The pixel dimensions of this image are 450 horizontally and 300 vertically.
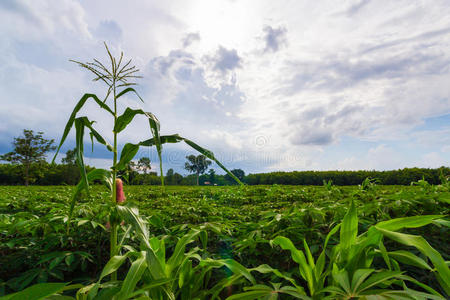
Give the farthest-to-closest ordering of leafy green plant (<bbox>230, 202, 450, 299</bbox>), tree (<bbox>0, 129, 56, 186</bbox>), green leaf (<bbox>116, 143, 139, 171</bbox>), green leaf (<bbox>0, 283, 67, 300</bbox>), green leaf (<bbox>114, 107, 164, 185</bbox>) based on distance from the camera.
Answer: tree (<bbox>0, 129, 56, 186</bbox>) < green leaf (<bbox>116, 143, 139, 171</bbox>) < green leaf (<bbox>114, 107, 164, 185</bbox>) < leafy green plant (<bbox>230, 202, 450, 299</bbox>) < green leaf (<bbox>0, 283, 67, 300</bbox>)

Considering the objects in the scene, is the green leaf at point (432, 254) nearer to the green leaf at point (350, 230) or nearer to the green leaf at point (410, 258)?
the green leaf at point (410, 258)

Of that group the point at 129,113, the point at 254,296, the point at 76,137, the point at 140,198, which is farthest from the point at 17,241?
the point at 140,198

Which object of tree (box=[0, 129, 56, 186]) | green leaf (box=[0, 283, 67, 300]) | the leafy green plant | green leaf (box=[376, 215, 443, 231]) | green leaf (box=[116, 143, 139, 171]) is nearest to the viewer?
green leaf (box=[0, 283, 67, 300])

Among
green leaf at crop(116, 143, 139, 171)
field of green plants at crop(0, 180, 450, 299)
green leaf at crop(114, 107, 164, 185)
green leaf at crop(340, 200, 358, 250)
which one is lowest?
field of green plants at crop(0, 180, 450, 299)

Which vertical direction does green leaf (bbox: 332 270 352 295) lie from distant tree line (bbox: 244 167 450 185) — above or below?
below

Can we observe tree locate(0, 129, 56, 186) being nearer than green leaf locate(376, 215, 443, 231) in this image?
No

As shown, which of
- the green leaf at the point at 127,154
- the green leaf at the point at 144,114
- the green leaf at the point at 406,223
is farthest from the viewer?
the green leaf at the point at 127,154

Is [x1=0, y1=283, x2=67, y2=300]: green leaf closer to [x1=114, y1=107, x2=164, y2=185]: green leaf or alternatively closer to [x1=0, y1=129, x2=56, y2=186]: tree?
[x1=114, y1=107, x2=164, y2=185]: green leaf

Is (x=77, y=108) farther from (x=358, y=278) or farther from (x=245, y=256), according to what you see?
(x=358, y=278)

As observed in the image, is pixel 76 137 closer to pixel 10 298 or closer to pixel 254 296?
pixel 10 298

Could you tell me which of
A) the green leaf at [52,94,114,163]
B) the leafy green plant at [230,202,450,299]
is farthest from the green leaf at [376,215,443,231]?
the green leaf at [52,94,114,163]

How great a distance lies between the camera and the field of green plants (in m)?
0.95

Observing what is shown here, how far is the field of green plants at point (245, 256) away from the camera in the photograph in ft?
3.11

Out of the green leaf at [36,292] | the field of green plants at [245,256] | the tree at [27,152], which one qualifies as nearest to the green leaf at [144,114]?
the field of green plants at [245,256]
